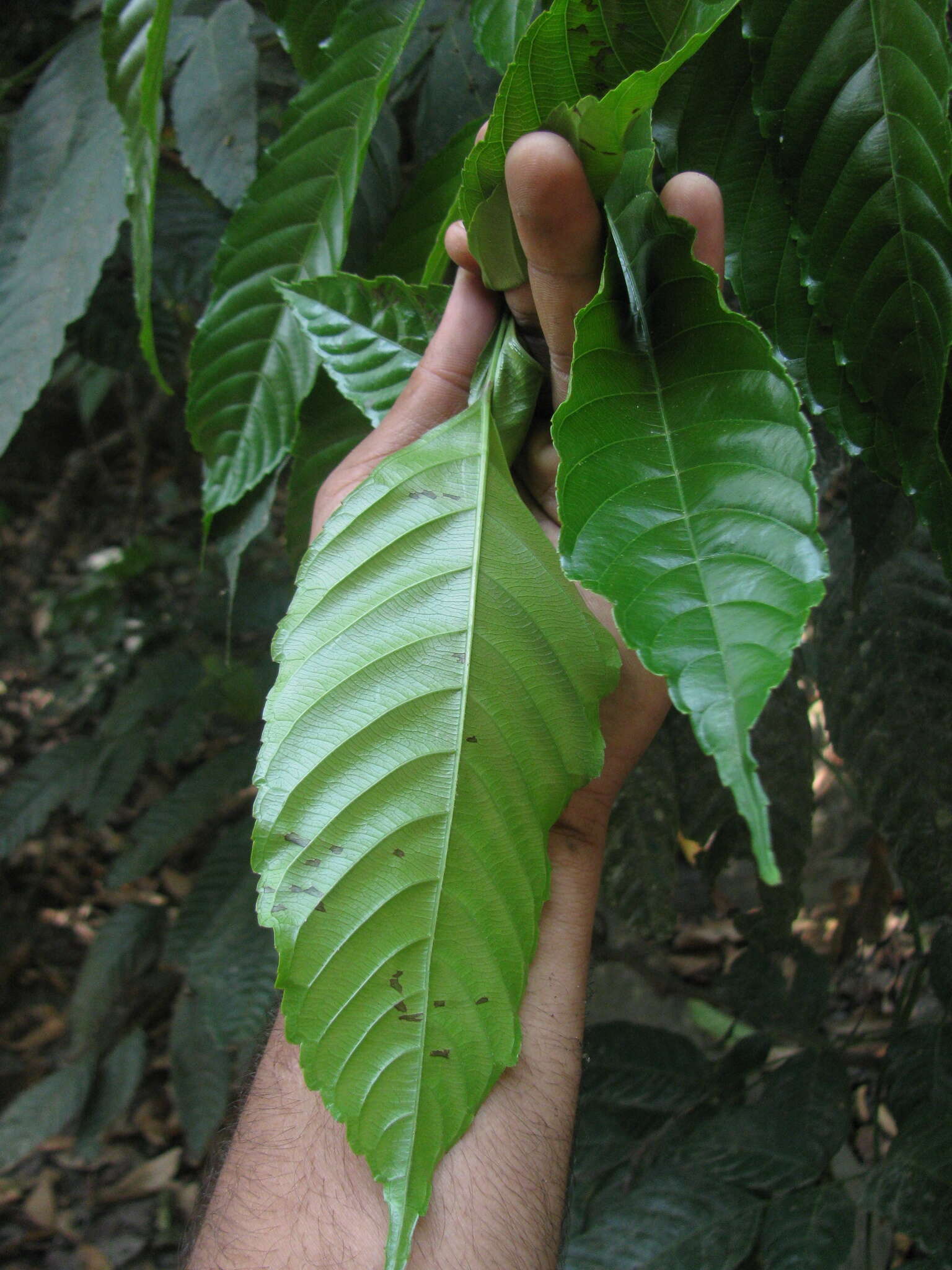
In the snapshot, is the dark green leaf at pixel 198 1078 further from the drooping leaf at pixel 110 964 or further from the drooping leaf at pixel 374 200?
the drooping leaf at pixel 374 200

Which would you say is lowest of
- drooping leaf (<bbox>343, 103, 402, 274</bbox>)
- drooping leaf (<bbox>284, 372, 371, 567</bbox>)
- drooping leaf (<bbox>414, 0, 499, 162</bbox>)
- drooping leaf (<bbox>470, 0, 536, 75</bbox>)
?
drooping leaf (<bbox>284, 372, 371, 567</bbox>)

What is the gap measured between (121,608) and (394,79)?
144 centimetres

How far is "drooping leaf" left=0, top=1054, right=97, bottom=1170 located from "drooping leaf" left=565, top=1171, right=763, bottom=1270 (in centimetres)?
124

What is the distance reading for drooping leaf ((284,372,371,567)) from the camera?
0.80m

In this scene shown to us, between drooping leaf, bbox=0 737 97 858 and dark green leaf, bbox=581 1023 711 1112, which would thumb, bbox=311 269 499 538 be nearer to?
dark green leaf, bbox=581 1023 711 1112

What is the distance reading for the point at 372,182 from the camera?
84cm

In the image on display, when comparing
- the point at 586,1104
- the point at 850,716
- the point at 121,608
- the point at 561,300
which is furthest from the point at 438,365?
the point at 121,608

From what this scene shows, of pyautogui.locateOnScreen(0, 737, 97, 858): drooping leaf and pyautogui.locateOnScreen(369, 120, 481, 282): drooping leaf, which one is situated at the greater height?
pyautogui.locateOnScreen(369, 120, 481, 282): drooping leaf

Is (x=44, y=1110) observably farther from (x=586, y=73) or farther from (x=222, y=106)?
(x=586, y=73)

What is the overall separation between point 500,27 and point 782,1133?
3.08ft

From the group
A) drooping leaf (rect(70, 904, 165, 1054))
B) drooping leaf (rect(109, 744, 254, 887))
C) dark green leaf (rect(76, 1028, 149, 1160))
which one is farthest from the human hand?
dark green leaf (rect(76, 1028, 149, 1160))

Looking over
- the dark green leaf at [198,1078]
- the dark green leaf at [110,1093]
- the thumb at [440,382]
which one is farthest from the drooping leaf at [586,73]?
the dark green leaf at [110,1093]

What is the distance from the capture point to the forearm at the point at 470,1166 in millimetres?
603

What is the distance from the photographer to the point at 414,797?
51 cm
